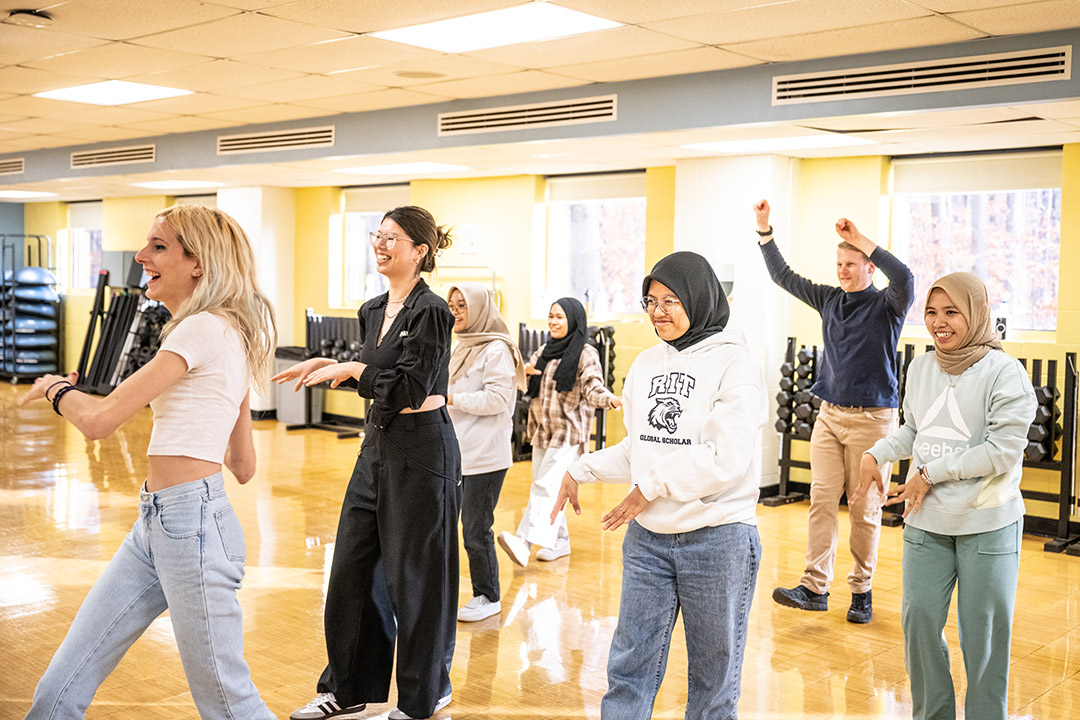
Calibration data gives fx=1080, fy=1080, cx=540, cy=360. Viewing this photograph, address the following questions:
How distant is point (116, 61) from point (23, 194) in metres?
8.79

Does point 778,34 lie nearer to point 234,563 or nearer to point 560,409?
point 560,409

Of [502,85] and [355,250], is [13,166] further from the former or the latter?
[502,85]

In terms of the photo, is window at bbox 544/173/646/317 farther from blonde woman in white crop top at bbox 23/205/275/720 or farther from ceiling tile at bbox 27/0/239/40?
blonde woman in white crop top at bbox 23/205/275/720

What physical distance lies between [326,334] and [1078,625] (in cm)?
776

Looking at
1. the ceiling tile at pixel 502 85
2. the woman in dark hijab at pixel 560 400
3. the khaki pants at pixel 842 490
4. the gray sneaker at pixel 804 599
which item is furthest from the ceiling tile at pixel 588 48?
the gray sneaker at pixel 804 599

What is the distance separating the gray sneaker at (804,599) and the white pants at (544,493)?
1214mm

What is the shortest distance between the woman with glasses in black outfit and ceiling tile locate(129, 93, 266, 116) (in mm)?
4421

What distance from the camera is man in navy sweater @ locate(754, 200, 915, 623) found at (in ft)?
15.9

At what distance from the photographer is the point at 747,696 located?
398 cm

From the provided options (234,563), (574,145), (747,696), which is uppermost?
(574,145)

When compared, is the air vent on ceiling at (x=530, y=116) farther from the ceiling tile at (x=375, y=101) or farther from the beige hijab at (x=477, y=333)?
the beige hijab at (x=477, y=333)

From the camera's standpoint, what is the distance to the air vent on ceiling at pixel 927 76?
498 centimetres

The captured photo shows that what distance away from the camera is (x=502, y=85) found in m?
6.70

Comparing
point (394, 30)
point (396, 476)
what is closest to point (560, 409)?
point (394, 30)
